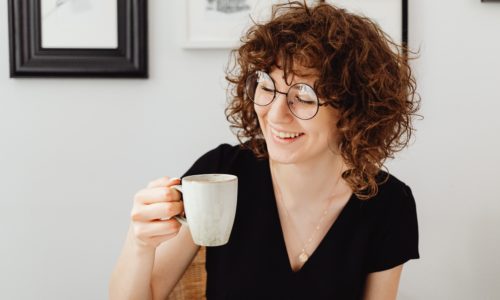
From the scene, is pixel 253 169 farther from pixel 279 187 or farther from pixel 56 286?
pixel 56 286

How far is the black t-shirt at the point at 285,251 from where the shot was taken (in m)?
1.22

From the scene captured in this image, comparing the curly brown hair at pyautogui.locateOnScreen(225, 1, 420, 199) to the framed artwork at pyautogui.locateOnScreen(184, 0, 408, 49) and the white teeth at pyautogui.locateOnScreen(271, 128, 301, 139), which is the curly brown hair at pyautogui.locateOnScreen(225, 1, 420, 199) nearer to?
the white teeth at pyautogui.locateOnScreen(271, 128, 301, 139)

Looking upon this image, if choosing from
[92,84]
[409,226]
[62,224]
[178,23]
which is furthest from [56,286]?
[409,226]

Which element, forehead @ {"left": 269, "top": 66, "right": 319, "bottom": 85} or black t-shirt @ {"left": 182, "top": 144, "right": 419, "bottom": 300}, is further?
black t-shirt @ {"left": 182, "top": 144, "right": 419, "bottom": 300}

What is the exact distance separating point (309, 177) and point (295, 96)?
270 millimetres

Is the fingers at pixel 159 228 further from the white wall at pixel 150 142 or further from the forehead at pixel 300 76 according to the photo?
the white wall at pixel 150 142

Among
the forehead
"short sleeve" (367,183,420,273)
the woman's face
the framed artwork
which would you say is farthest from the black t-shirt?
the framed artwork

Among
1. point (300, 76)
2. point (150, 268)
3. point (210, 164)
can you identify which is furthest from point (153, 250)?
point (300, 76)

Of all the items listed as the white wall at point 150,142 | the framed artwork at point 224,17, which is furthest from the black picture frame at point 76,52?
the framed artwork at point 224,17

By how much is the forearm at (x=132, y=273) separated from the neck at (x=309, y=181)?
0.39m

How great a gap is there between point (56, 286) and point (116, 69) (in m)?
0.68

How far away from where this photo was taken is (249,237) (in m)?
1.26

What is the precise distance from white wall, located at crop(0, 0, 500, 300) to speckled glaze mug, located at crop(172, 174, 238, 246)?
0.80 meters

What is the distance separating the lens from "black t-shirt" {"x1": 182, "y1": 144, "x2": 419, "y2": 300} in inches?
48.1
